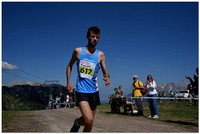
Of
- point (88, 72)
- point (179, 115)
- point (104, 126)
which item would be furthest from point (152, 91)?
point (88, 72)

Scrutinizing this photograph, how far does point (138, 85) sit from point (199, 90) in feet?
13.4

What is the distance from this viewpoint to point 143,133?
5211mm

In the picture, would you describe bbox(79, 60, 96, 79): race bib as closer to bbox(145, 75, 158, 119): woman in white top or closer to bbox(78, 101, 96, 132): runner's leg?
bbox(78, 101, 96, 132): runner's leg

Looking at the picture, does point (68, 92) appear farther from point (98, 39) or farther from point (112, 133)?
point (112, 133)

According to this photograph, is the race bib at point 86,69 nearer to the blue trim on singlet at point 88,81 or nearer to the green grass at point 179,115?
the blue trim on singlet at point 88,81

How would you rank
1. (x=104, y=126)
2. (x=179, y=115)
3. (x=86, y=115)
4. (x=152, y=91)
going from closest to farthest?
(x=86, y=115)
(x=104, y=126)
(x=152, y=91)
(x=179, y=115)

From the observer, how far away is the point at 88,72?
12.0 ft

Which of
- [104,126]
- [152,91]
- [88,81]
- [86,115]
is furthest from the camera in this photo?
[152,91]

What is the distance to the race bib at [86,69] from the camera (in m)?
3.64

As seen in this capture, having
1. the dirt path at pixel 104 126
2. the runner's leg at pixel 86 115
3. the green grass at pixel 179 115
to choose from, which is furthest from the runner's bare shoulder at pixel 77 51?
the green grass at pixel 179 115

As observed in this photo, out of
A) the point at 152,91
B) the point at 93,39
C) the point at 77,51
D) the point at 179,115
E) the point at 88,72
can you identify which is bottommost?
the point at 179,115

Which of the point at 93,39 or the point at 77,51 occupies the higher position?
the point at 93,39

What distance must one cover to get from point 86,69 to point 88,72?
7 centimetres

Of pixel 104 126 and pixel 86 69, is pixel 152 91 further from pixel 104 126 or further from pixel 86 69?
pixel 86 69
